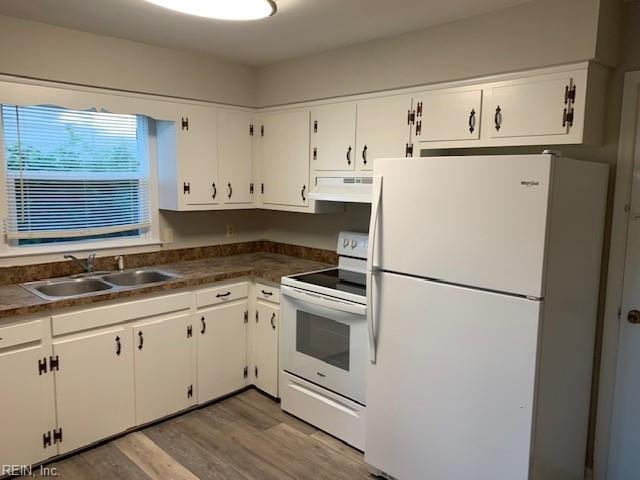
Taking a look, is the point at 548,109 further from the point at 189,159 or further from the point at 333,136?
the point at 189,159

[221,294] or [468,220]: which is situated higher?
[468,220]

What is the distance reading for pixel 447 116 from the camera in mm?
2604

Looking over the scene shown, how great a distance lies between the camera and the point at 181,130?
3322 millimetres

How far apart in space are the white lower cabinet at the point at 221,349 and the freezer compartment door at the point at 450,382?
1213 millimetres

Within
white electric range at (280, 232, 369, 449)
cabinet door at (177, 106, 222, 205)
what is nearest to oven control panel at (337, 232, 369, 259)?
white electric range at (280, 232, 369, 449)

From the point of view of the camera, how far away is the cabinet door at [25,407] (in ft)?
7.70

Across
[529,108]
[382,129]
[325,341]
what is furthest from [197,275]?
[529,108]

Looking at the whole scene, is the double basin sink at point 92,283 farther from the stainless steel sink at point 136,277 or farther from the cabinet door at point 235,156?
the cabinet door at point 235,156

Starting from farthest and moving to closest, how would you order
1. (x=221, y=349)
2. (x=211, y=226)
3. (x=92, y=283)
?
(x=211, y=226), (x=221, y=349), (x=92, y=283)

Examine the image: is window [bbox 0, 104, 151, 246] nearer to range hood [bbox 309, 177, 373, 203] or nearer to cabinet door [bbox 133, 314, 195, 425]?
cabinet door [bbox 133, 314, 195, 425]

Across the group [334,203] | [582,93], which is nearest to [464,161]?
[582,93]

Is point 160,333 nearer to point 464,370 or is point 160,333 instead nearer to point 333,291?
point 333,291

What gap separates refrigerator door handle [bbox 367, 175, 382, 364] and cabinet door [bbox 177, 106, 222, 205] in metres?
1.57

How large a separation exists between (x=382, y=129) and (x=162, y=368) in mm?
2013
